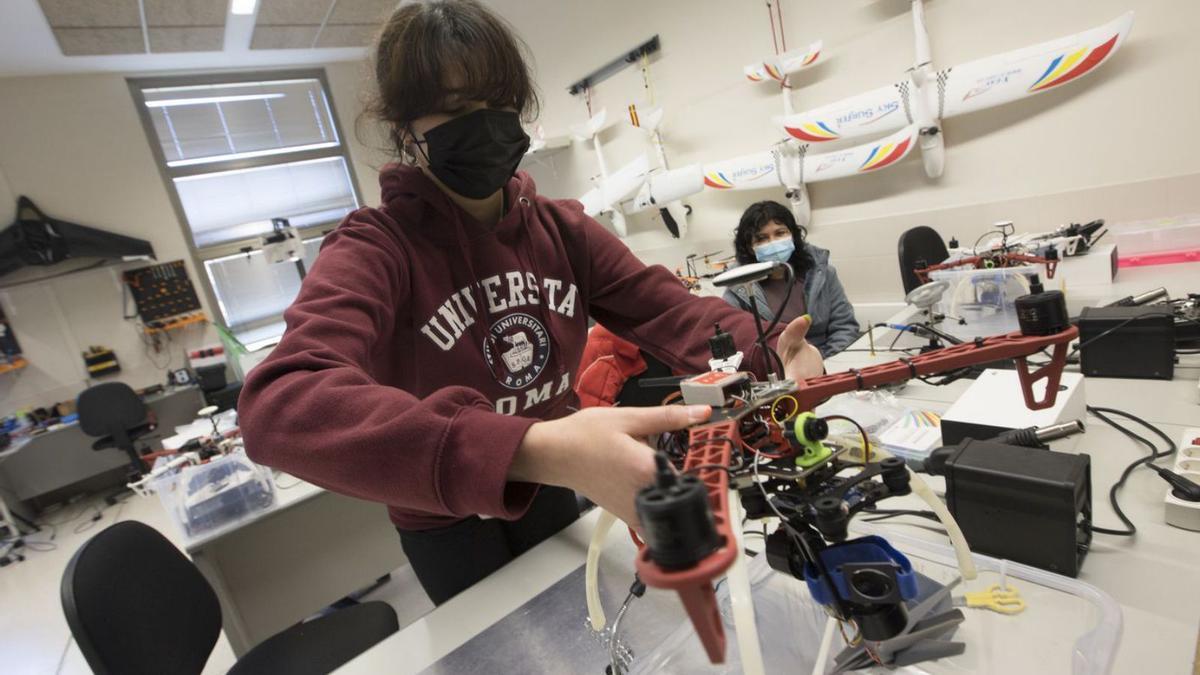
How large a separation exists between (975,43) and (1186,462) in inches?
95.1

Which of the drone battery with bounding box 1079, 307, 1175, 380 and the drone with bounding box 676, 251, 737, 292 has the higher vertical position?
the drone with bounding box 676, 251, 737, 292

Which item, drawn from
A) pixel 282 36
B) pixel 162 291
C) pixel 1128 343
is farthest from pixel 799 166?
pixel 162 291

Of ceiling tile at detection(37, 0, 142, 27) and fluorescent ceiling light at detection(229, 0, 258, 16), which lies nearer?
ceiling tile at detection(37, 0, 142, 27)

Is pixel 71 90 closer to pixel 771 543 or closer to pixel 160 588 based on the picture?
pixel 160 588

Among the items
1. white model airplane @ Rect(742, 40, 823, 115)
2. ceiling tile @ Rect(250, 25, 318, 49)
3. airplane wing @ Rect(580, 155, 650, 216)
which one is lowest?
airplane wing @ Rect(580, 155, 650, 216)

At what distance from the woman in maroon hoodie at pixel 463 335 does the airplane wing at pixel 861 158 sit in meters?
2.27

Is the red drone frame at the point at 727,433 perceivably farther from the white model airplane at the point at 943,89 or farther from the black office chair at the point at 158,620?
the white model airplane at the point at 943,89

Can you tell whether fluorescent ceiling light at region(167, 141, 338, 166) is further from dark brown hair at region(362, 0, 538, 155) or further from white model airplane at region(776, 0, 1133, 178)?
dark brown hair at region(362, 0, 538, 155)

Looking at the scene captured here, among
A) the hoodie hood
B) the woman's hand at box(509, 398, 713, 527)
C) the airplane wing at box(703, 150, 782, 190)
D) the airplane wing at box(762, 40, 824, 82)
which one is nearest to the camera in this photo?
the woman's hand at box(509, 398, 713, 527)

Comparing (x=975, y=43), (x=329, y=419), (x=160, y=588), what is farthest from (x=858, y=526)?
(x=975, y=43)

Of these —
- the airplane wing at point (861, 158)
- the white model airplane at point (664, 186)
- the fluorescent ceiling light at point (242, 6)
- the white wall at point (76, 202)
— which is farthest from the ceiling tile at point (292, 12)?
the airplane wing at point (861, 158)

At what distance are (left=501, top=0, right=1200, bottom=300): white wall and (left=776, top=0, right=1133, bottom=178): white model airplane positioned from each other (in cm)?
14

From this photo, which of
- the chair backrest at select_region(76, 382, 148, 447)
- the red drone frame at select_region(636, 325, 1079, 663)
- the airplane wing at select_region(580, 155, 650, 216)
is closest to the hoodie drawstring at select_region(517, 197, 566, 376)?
the red drone frame at select_region(636, 325, 1079, 663)

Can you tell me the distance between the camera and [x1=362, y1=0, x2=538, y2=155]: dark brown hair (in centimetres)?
74
